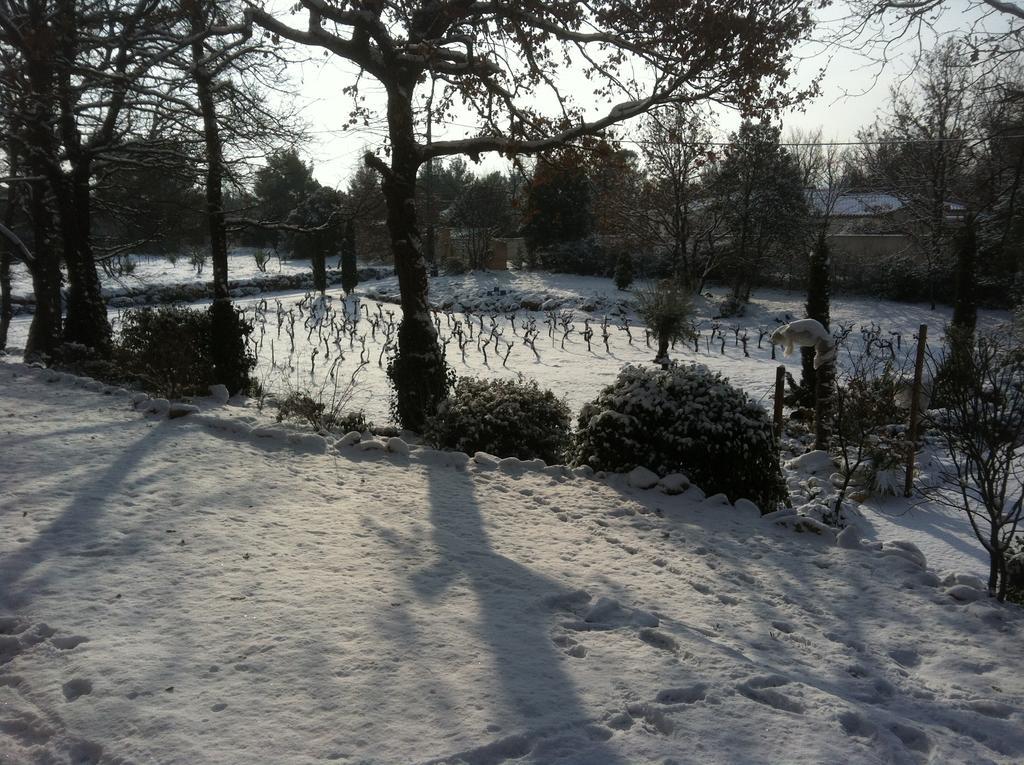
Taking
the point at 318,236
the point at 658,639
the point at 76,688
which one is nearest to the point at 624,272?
the point at 318,236

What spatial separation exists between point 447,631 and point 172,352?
7.55m

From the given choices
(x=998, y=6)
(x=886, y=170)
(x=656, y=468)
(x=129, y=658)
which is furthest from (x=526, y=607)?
(x=886, y=170)

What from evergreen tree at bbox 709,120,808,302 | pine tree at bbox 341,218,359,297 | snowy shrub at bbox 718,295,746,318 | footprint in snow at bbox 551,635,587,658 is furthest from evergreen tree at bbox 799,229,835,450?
pine tree at bbox 341,218,359,297

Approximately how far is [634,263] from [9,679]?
28581 mm

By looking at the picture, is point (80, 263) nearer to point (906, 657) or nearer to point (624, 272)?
point (906, 657)

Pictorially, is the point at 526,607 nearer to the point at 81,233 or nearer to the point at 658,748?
the point at 658,748

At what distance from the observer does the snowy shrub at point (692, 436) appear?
593 centimetres

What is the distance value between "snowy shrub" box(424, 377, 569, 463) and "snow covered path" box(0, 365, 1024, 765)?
1.26 meters

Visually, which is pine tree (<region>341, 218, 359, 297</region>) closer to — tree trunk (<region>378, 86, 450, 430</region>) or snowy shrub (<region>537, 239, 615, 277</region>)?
snowy shrub (<region>537, 239, 615, 277</region>)

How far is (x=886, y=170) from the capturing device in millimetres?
25875

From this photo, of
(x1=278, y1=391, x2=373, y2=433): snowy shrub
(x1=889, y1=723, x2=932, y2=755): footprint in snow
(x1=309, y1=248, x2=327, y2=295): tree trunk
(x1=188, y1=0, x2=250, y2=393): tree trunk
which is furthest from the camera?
(x1=309, y1=248, x2=327, y2=295): tree trunk

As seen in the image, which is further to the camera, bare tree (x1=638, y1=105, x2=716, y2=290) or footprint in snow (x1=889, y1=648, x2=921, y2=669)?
bare tree (x1=638, y1=105, x2=716, y2=290)

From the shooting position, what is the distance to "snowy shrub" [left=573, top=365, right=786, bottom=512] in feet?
19.5

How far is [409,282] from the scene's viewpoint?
8.44 metres
